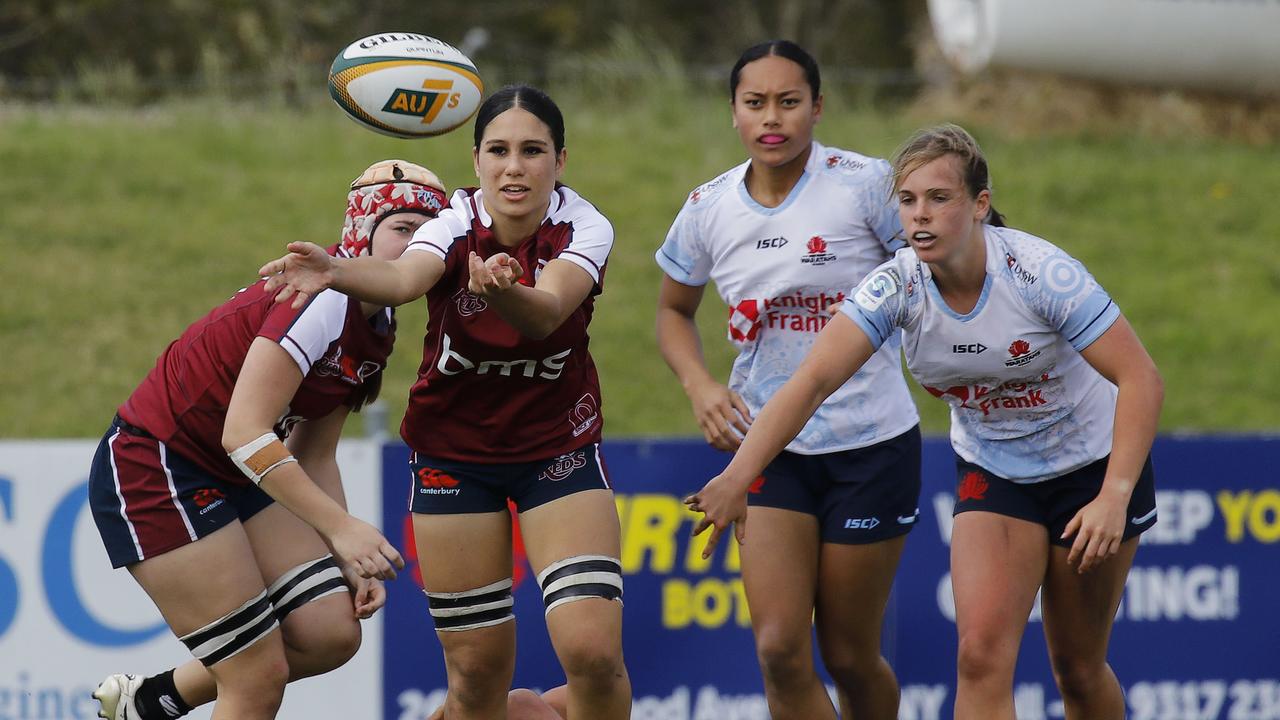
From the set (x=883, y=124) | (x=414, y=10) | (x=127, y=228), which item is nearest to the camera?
(x=127, y=228)

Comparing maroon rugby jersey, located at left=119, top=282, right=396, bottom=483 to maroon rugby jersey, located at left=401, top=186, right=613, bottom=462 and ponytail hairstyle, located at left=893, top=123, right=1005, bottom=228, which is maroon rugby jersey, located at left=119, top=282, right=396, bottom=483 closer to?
maroon rugby jersey, located at left=401, top=186, right=613, bottom=462

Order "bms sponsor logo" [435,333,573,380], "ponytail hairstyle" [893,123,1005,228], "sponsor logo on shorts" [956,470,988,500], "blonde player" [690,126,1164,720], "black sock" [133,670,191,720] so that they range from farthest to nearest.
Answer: "black sock" [133,670,191,720] → "sponsor logo on shorts" [956,470,988,500] → "bms sponsor logo" [435,333,573,380] → "ponytail hairstyle" [893,123,1005,228] → "blonde player" [690,126,1164,720]

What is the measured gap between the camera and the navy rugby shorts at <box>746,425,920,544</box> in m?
4.65

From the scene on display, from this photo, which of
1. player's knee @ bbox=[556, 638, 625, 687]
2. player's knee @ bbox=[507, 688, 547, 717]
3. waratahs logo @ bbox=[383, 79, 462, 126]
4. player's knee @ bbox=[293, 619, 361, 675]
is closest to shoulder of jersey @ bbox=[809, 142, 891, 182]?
waratahs logo @ bbox=[383, 79, 462, 126]

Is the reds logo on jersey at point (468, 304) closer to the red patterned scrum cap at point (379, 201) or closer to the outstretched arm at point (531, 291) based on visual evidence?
the outstretched arm at point (531, 291)

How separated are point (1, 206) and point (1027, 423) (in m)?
8.87

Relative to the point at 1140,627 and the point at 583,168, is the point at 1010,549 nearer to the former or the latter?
the point at 1140,627

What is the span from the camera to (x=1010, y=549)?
4273 mm

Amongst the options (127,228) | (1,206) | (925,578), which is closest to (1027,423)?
(925,578)

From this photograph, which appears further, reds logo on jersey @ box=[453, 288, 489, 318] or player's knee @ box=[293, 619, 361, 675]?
player's knee @ box=[293, 619, 361, 675]

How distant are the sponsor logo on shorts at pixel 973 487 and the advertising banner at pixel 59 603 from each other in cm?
306

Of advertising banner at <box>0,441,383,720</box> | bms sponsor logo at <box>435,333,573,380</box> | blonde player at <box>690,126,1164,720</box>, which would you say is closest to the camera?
blonde player at <box>690,126,1164,720</box>

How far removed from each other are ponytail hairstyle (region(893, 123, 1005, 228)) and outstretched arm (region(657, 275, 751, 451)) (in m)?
0.92

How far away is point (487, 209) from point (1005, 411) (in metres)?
1.63
